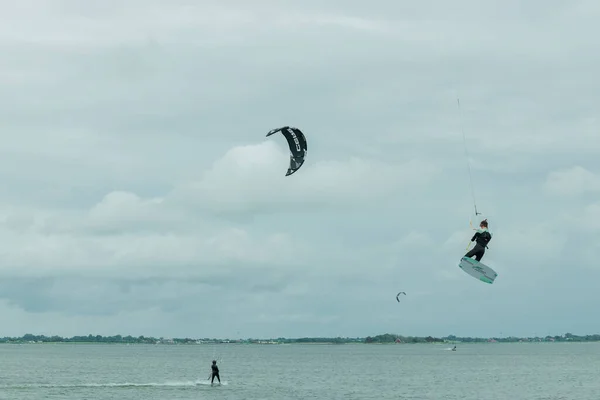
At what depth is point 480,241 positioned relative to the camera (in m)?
25.3

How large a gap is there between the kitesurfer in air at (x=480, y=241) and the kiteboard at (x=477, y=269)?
2.49 feet

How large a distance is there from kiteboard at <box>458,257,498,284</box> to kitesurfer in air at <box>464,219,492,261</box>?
76 cm

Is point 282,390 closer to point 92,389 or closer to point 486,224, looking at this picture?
point 92,389

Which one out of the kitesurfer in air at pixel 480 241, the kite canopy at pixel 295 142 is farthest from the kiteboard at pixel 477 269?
the kite canopy at pixel 295 142

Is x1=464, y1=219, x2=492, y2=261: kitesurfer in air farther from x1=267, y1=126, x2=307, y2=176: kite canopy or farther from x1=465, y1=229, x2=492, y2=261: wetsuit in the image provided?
x1=267, y1=126, x2=307, y2=176: kite canopy

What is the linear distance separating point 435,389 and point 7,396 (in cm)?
3598

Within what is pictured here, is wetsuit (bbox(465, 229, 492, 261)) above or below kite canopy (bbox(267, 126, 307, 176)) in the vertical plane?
below

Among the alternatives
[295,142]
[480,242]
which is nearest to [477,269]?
[480,242]

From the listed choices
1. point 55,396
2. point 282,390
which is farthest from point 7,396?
point 282,390

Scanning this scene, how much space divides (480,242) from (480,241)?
0.03m

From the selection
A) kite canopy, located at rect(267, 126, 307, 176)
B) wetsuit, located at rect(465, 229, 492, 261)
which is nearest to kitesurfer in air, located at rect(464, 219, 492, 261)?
wetsuit, located at rect(465, 229, 492, 261)

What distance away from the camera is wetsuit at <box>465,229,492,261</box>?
2522cm

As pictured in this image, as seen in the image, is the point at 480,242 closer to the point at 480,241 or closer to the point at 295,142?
the point at 480,241

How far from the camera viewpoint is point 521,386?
255 ft
